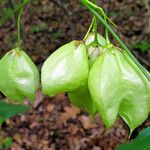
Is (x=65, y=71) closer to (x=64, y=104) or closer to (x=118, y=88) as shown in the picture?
(x=118, y=88)

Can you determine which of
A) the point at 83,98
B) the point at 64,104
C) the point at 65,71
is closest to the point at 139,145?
the point at 83,98

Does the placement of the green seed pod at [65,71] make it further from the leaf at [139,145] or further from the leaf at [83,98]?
the leaf at [139,145]

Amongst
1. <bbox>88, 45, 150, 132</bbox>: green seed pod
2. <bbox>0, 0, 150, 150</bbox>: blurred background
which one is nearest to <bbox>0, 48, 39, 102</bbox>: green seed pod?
<bbox>88, 45, 150, 132</bbox>: green seed pod

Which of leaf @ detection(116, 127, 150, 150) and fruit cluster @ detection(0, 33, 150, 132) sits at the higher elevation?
fruit cluster @ detection(0, 33, 150, 132)

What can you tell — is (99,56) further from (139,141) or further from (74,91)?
(139,141)

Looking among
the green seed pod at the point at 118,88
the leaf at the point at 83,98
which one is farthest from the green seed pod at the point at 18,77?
the green seed pod at the point at 118,88

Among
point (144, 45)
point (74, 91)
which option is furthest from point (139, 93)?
point (144, 45)

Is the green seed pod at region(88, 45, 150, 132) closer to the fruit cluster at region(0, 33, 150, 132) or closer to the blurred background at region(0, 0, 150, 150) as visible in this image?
the fruit cluster at region(0, 33, 150, 132)
